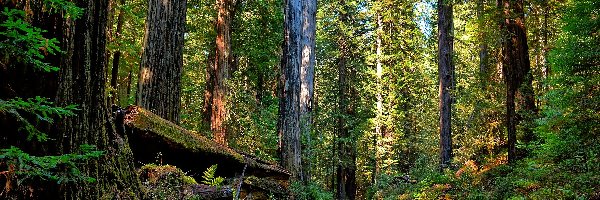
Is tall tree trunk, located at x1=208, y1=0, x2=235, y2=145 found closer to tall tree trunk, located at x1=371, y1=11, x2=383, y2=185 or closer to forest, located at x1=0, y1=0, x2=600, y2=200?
forest, located at x1=0, y1=0, x2=600, y2=200

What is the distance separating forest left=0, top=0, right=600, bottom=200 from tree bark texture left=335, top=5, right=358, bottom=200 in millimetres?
115

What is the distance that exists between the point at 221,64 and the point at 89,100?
11167mm

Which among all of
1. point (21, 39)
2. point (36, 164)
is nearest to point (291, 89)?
point (36, 164)

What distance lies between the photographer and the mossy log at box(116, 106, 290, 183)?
5.76 metres

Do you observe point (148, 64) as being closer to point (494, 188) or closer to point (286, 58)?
point (286, 58)

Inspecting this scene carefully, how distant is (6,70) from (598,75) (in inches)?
304

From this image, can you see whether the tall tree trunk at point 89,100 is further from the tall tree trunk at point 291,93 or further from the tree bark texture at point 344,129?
the tree bark texture at point 344,129

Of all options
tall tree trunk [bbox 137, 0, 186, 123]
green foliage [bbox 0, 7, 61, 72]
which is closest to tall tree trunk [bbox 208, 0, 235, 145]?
tall tree trunk [bbox 137, 0, 186, 123]

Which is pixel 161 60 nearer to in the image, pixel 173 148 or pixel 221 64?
pixel 173 148

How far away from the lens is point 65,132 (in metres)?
3.64

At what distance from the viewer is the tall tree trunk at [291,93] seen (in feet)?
→ 35.1

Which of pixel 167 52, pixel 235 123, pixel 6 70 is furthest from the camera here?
pixel 235 123

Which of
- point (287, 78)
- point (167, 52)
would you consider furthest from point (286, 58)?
point (167, 52)

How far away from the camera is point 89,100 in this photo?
3961mm
